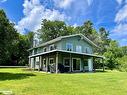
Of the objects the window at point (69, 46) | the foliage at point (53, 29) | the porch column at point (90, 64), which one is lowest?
the porch column at point (90, 64)

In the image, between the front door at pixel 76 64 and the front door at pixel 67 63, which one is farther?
the front door at pixel 76 64

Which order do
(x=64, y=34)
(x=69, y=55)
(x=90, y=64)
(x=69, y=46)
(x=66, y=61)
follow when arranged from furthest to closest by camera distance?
1. (x=64, y=34)
2. (x=90, y=64)
3. (x=69, y=46)
4. (x=66, y=61)
5. (x=69, y=55)

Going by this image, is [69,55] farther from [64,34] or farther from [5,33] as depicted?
[64,34]

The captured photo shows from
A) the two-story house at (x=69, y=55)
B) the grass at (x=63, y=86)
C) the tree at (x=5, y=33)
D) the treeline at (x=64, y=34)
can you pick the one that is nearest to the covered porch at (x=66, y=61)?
the two-story house at (x=69, y=55)

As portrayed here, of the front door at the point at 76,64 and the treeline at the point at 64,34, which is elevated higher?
the treeline at the point at 64,34

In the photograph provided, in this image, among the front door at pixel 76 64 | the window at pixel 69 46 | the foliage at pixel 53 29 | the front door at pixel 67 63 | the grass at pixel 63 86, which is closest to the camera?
the grass at pixel 63 86

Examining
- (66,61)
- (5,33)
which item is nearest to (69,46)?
(66,61)

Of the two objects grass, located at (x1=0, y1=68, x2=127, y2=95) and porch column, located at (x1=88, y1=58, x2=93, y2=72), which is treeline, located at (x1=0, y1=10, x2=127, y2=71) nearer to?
porch column, located at (x1=88, y1=58, x2=93, y2=72)

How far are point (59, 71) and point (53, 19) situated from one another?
156 feet

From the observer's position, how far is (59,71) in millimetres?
31844

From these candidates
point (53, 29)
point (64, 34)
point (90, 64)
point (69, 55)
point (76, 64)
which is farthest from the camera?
point (53, 29)

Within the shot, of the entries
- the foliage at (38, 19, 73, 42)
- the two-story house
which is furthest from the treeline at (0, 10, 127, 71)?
the two-story house

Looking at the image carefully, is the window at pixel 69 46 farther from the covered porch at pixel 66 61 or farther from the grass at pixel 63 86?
the grass at pixel 63 86

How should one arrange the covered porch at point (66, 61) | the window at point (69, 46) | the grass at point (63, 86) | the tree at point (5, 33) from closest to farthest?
the grass at point (63, 86) < the tree at point (5, 33) < the covered porch at point (66, 61) < the window at point (69, 46)
